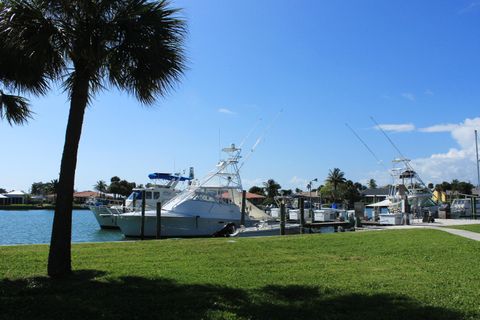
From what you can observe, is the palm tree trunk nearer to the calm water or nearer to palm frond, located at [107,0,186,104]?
palm frond, located at [107,0,186,104]

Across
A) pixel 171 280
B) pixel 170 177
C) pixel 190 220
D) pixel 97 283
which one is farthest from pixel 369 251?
pixel 170 177

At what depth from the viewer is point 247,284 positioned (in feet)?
29.0

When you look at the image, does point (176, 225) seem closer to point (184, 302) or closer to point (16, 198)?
point (184, 302)

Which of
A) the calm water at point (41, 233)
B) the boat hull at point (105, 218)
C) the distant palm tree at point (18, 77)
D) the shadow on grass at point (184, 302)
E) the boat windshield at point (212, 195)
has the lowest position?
the calm water at point (41, 233)

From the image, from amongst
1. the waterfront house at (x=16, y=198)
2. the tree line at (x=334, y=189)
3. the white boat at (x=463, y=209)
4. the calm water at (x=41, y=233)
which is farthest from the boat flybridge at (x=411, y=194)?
the waterfront house at (x=16, y=198)

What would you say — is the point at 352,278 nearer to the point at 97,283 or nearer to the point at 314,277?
the point at 314,277

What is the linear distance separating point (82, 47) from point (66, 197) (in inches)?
109

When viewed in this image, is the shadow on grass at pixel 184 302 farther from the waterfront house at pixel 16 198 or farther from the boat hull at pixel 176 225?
the waterfront house at pixel 16 198

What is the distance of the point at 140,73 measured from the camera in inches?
369

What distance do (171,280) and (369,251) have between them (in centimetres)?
726

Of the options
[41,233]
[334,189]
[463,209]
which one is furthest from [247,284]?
[334,189]

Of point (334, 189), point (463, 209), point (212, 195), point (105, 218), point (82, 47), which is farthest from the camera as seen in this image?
point (334, 189)

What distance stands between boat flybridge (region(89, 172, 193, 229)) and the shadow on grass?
32.5 m

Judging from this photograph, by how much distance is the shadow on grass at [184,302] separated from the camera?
6668 millimetres
